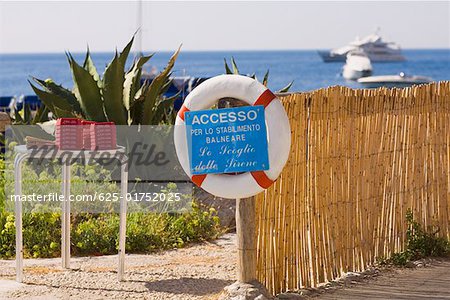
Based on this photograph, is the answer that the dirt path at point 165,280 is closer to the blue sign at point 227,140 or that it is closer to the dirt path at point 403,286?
the dirt path at point 403,286

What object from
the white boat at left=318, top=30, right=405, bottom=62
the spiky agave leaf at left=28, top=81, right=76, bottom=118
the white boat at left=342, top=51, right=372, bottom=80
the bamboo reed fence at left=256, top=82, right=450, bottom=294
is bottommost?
the bamboo reed fence at left=256, top=82, right=450, bottom=294

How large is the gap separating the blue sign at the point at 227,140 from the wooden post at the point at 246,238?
24 cm

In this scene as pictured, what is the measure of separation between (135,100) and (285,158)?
4355mm

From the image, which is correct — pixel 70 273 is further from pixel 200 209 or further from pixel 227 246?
pixel 200 209

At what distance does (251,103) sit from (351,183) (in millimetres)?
1449

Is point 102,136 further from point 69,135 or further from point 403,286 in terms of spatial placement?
point 403,286

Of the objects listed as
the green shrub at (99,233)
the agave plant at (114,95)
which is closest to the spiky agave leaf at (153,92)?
the agave plant at (114,95)

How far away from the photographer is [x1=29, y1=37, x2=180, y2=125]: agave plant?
31.1 ft

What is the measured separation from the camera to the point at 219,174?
573 cm

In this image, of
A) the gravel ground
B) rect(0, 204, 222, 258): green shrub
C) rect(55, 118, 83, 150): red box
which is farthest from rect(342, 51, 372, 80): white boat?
rect(55, 118, 83, 150): red box

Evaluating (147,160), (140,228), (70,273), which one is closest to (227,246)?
(140,228)

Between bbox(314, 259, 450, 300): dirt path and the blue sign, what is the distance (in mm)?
1133

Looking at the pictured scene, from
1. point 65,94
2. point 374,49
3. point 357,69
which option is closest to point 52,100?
point 65,94

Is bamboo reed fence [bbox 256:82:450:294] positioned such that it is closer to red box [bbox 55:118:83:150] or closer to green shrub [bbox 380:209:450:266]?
green shrub [bbox 380:209:450:266]
